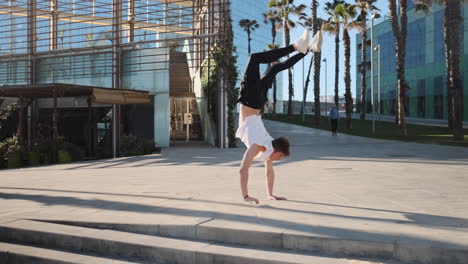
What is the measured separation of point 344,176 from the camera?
8742 millimetres

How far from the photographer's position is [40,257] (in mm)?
4535

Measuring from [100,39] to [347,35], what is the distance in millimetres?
22249

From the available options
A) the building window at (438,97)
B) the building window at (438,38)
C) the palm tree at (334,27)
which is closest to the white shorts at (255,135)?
the palm tree at (334,27)

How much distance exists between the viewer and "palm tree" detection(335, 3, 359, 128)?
3441 cm

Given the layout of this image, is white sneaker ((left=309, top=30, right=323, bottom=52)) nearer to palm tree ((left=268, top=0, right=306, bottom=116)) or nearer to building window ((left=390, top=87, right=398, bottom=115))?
palm tree ((left=268, top=0, right=306, bottom=116))

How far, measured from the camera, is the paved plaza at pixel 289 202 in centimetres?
421

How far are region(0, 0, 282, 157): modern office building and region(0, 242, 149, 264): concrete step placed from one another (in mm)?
12954

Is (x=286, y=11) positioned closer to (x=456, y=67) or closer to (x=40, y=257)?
(x=456, y=67)

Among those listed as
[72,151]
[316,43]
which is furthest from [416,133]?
[316,43]

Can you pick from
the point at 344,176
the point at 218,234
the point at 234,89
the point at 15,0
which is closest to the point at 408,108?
the point at 234,89

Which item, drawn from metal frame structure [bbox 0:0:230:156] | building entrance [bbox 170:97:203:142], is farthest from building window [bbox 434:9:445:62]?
building entrance [bbox 170:97:203:142]

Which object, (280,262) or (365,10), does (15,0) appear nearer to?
(280,262)

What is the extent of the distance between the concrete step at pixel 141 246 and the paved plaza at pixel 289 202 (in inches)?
8.2

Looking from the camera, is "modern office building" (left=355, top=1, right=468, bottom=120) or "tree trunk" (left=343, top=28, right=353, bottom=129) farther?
"modern office building" (left=355, top=1, right=468, bottom=120)
